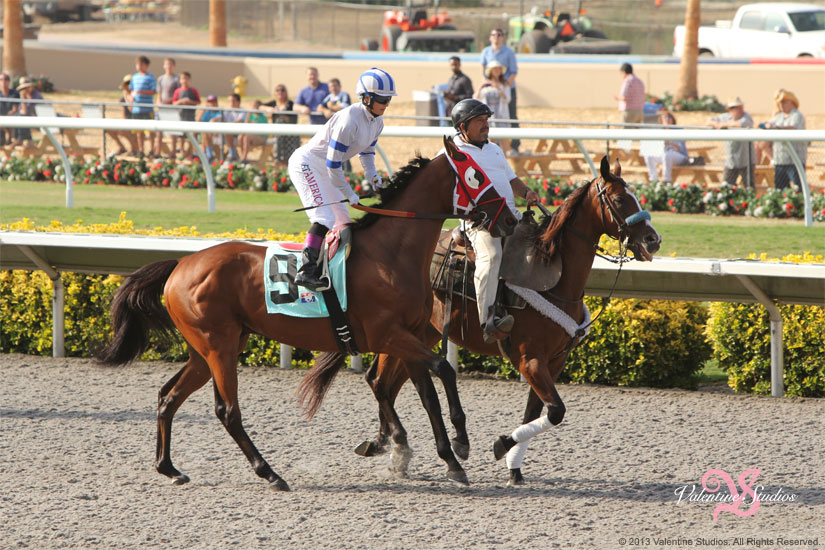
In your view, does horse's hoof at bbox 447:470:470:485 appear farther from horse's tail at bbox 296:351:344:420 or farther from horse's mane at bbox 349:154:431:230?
horse's mane at bbox 349:154:431:230

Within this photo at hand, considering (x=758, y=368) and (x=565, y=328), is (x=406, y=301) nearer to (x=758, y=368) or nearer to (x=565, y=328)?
(x=565, y=328)

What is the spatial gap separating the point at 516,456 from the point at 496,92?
404 inches

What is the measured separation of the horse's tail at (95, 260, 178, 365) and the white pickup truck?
25.1 metres

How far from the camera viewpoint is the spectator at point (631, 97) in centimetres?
1769

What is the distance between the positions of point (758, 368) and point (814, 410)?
0.53 m

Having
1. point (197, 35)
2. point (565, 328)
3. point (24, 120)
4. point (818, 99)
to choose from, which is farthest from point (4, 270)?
point (197, 35)

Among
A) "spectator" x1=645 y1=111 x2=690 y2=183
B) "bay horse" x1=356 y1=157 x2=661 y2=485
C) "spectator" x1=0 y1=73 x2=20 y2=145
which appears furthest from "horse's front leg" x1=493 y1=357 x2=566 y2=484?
"spectator" x1=0 y1=73 x2=20 y2=145

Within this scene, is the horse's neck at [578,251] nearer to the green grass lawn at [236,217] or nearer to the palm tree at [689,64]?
the green grass lawn at [236,217]

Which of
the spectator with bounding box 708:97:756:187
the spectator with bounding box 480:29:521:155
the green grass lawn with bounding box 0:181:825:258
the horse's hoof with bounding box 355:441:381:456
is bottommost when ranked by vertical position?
the horse's hoof with bounding box 355:441:381:456

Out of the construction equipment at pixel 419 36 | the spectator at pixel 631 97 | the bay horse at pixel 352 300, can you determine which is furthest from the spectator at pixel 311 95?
the construction equipment at pixel 419 36

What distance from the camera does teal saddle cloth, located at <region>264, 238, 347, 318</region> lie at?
17.9 feet

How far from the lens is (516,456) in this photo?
5504mm

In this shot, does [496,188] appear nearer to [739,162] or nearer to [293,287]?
[293,287]

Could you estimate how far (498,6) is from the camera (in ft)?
164
